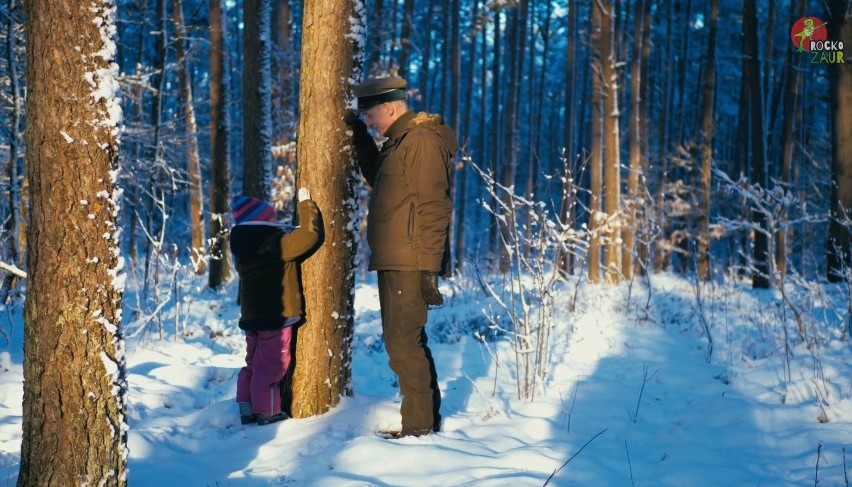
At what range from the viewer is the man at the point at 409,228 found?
361 centimetres

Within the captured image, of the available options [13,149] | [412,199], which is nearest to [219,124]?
[13,149]

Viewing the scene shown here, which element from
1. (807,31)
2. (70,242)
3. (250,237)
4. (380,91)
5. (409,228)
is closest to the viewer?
(70,242)

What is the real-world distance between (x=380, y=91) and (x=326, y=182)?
65 cm

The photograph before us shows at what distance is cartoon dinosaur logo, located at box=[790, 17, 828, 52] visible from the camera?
14.0 meters

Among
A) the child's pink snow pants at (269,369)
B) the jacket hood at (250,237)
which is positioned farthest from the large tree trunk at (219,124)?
the child's pink snow pants at (269,369)

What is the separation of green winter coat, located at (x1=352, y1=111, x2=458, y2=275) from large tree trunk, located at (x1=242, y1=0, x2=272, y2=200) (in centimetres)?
682

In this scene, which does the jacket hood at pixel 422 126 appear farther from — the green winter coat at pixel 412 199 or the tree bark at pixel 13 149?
the tree bark at pixel 13 149

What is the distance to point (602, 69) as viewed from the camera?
14.0 metres

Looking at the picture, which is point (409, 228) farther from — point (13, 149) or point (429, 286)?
point (13, 149)

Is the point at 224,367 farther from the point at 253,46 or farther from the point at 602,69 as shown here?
the point at 602,69

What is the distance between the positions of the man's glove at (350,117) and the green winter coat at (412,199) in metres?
0.33

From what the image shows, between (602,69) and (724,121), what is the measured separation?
71.4 ft

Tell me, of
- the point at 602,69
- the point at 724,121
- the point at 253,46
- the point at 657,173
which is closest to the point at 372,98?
the point at 253,46

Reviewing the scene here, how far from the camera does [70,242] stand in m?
2.44
